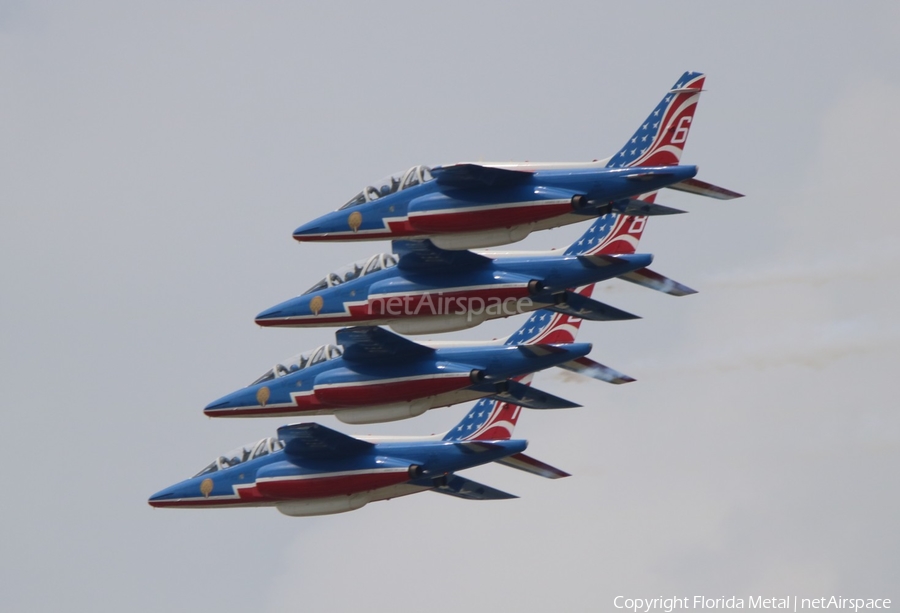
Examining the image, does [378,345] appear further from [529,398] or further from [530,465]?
[530,465]

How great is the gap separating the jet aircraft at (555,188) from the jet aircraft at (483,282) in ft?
4.87

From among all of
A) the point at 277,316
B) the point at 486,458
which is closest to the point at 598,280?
the point at 486,458

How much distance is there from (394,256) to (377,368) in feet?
13.0

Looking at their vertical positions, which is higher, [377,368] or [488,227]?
[488,227]

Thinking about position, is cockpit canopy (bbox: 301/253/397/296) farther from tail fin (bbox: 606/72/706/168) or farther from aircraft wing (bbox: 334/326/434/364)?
tail fin (bbox: 606/72/706/168)

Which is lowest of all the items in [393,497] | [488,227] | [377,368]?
[393,497]

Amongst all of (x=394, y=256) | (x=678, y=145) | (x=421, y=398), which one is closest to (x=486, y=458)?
(x=421, y=398)

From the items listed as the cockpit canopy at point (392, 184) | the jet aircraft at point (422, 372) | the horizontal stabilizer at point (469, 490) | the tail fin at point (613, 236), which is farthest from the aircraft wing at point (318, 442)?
the tail fin at point (613, 236)

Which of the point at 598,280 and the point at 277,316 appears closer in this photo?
the point at 598,280

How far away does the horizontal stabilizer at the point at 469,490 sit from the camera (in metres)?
80.1

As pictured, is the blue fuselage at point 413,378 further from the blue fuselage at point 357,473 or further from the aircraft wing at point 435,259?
the aircraft wing at point 435,259

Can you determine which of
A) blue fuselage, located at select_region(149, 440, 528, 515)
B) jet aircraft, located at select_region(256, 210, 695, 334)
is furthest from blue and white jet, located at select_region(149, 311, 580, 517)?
jet aircraft, located at select_region(256, 210, 695, 334)

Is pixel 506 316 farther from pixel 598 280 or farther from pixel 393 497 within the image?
pixel 393 497

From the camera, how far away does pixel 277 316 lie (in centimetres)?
7925
